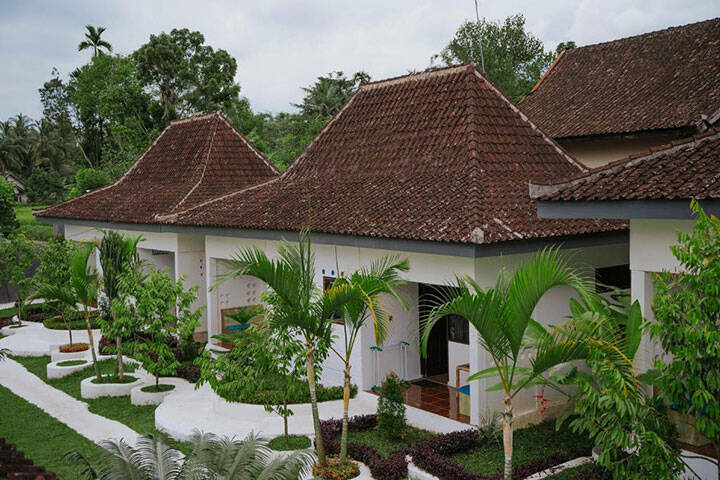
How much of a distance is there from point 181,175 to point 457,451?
530 inches

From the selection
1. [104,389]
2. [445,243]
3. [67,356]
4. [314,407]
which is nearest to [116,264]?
[104,389]

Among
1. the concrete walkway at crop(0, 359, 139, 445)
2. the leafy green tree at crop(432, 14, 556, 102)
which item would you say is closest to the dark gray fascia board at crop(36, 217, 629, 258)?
the concrete walkway at crop(0, 359, 139, 445)

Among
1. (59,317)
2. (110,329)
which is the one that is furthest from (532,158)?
(59,317)

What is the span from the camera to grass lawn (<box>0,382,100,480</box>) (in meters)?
10.9

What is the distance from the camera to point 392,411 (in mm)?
10805

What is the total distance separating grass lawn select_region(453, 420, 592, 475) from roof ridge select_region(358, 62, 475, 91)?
7.20 meters

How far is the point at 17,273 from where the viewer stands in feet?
75.9

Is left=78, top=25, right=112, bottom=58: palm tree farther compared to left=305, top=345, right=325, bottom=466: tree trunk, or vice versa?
left=78, top=25, right=112, bottom=58: palm tree

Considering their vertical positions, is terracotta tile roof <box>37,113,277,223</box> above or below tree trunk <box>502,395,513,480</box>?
above

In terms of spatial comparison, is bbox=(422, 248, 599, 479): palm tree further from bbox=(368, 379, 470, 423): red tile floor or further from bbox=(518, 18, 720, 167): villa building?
bbox=(518, 18, 720, 167): villa building

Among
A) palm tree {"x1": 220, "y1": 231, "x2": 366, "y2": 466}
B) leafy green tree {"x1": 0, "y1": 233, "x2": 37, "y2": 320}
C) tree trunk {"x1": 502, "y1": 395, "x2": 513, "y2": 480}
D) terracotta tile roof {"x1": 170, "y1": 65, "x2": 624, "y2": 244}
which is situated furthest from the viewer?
leafy green tree {"x1": 0, "y1": 233, "x2": 37, "y2": 320}

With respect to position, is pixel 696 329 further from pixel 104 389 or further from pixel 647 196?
pixel 104 389

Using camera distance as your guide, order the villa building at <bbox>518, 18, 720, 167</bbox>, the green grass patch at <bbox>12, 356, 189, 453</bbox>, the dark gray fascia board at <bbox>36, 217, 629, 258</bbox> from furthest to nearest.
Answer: the villa building at <bbox>518, 18, 720, 167</bbox>, the green grass patch at <bbox>12, 356, 189, 453</bbox>, the dark gray fascia board at <bbox>36, 217, 629, 258</bbox>

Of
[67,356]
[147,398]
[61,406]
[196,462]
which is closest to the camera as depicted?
[196,462]
